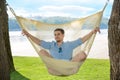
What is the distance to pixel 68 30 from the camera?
21.0 feet

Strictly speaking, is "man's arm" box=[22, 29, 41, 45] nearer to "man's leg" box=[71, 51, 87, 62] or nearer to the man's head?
the man's head

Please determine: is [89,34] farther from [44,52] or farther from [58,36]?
[44,52]

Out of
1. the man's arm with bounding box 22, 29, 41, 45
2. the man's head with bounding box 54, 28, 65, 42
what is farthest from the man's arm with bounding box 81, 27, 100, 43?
the man's arm with bounding box 22, 29, 41, 45

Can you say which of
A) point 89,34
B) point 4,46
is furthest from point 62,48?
point 4,46

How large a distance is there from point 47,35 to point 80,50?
663mm

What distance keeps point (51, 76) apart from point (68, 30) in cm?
253

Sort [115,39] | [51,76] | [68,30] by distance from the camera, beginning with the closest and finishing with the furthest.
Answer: [115,39] < [68,30] < [51,76]

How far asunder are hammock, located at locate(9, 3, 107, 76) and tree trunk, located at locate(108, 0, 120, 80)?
0.93 m

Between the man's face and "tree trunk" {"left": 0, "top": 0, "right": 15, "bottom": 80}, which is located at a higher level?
the man's face

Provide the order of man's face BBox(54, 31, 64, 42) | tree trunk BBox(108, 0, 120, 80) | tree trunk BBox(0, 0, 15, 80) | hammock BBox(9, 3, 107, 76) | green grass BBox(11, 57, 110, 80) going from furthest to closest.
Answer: green grass BBox(11, 57, 110, 80) → tree trunk BBox(0, 0, 15, 80) → man's face BBox(54, 31, 64, 42) → hammock BBox(9, 3, 107, 76) → tree trunk BBox(108, 0, 120, 80)

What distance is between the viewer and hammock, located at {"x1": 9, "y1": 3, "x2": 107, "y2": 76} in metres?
6.05

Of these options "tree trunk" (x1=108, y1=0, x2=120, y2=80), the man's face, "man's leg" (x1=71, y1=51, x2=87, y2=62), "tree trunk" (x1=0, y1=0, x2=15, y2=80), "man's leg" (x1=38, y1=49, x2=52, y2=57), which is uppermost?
"tree trunk" (x1=108, y1=0, x2=120, y2=80)

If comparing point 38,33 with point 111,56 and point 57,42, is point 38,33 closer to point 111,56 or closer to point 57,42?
point 57,42

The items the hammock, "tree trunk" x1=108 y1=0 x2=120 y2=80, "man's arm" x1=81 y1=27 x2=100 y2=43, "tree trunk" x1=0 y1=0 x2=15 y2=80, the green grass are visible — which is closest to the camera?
"tree trunk" x1=108 y1=0 x2=120 y2=80
